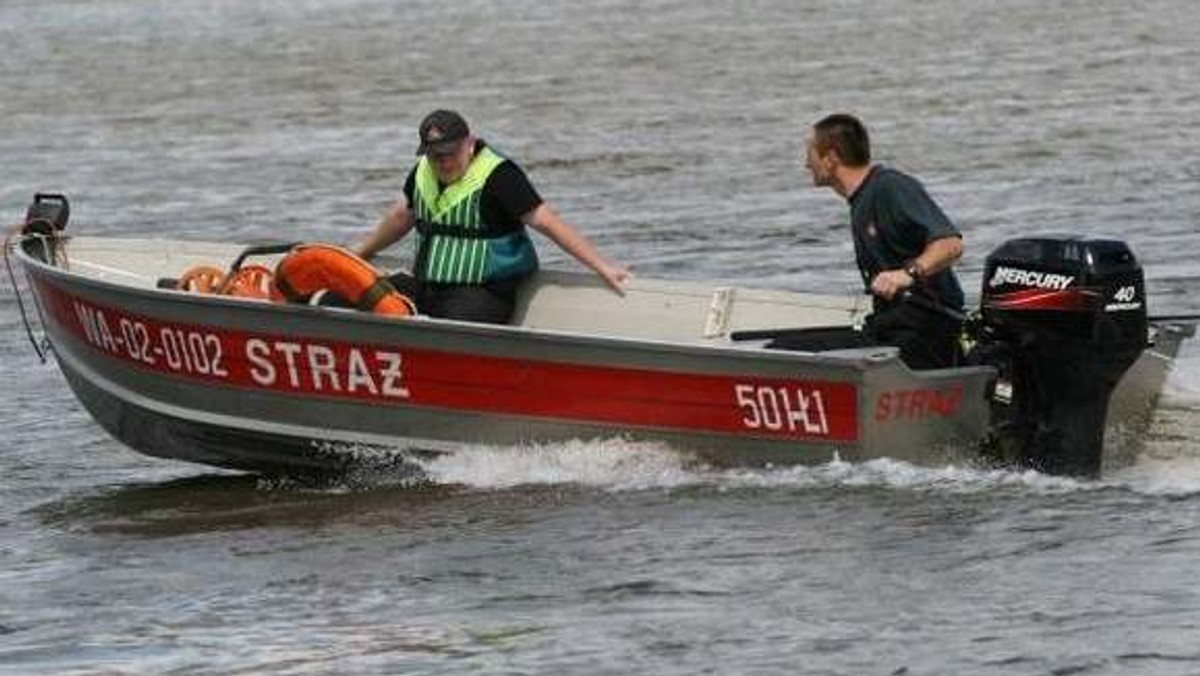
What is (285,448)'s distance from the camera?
1188 cm

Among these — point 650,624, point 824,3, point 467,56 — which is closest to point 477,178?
point 650,624

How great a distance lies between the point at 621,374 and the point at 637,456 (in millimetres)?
356

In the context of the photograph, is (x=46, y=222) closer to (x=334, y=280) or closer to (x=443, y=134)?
(x=334, y=280)

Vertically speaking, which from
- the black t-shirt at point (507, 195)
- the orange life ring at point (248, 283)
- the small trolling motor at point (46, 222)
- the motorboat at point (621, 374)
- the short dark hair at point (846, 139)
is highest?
the short dark hair at point (846, 139)

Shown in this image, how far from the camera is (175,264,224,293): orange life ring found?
40.0 feet

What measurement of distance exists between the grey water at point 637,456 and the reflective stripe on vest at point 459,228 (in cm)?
81

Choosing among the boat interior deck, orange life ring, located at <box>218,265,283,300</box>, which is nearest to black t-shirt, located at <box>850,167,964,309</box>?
the boat interior deck

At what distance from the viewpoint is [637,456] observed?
11.4m

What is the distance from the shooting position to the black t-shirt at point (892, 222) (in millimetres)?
10828

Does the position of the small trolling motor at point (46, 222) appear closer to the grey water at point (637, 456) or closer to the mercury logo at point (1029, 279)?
the grey water at point (637, 456)

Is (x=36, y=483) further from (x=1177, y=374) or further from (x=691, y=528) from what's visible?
(x=1177, y=374)

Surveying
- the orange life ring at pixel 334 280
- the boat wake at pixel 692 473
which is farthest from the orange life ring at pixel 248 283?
the boat wake at pixel 692 473

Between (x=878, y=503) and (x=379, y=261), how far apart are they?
10.7 ft

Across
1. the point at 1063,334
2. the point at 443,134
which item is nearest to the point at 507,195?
the point at 443,134
